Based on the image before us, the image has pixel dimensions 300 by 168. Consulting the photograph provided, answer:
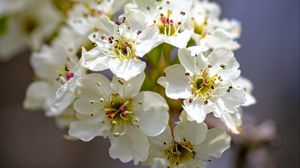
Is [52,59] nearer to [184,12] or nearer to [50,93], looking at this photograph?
[50,93]

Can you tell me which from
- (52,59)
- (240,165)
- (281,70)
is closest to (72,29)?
(52,59)

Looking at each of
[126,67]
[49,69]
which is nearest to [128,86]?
[126,67]

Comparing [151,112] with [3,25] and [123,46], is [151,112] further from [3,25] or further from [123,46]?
[3,25]

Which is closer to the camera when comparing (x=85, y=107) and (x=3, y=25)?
(x=85, y=107)

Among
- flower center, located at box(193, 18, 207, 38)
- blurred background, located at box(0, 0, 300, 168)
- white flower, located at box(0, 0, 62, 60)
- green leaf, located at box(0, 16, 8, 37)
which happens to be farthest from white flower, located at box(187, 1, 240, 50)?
blurred background, located at box(0, 0, 300, 168)

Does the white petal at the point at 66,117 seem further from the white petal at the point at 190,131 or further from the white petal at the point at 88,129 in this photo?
the white petal at the point at 190,131

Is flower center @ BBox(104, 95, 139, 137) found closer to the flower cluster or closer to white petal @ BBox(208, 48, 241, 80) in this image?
the flower cluster
